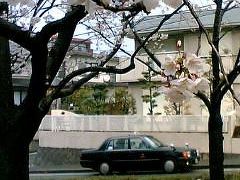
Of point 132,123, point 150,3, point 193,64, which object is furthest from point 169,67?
point 132,123

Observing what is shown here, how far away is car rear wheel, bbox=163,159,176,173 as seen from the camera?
19.4 metres

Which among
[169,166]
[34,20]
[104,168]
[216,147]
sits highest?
[34,20]

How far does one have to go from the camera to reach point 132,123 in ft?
80.4

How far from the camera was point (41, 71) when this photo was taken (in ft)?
18.7

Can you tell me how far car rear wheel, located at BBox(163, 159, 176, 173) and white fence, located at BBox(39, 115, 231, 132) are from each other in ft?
12.0

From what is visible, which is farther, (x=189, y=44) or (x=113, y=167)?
(x=189, y=44)

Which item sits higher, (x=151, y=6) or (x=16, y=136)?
(x=151, y=6)

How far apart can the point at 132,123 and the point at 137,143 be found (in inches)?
180

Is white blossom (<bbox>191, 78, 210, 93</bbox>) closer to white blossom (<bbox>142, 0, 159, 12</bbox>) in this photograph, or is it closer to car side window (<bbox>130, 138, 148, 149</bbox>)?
white blossom (<bbox>142, 0, 159, 12</bbox>)

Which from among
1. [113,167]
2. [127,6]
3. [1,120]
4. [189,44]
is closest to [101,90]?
[189,44]

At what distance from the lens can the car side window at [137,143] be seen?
1989cm

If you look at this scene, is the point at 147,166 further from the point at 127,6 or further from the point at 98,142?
the point at 127,6

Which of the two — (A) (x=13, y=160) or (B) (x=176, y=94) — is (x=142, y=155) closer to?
(A) (x=13, y=160)

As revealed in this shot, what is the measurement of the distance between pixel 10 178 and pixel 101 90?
2684 cm
